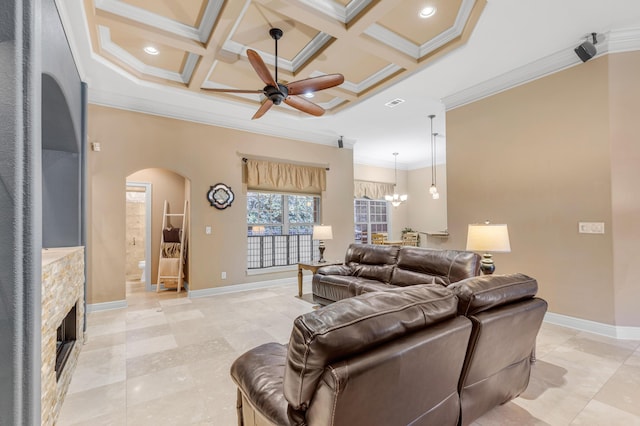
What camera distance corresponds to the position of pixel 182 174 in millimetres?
4902

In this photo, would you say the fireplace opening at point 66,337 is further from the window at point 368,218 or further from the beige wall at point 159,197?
the window at point 368,218

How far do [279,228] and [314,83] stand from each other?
3.56 m

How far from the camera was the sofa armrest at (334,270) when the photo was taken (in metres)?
4.34

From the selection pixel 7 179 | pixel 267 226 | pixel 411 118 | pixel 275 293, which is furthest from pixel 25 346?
pixel 411 118

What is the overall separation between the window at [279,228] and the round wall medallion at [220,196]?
502 mm

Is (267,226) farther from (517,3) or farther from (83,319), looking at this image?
(517,3)

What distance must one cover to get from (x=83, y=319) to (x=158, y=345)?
878 mm

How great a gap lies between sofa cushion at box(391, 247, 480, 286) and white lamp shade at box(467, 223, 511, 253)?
0.68m

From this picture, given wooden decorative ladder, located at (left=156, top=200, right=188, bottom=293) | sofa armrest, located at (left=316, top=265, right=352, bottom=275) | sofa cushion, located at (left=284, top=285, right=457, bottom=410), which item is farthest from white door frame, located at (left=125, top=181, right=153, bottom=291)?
sofa cushion, located at (left=284, top=285, right=457, bottom=410)

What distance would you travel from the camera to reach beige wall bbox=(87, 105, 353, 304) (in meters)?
4.27

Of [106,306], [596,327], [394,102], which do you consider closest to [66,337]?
[106,306]

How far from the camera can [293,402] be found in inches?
41.2

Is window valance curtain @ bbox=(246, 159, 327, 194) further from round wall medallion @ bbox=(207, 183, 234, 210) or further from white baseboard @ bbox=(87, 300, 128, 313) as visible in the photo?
white baseboard @ bbox=(87, 300, 128, 313)

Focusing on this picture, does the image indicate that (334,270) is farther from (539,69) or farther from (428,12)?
(539,69)
